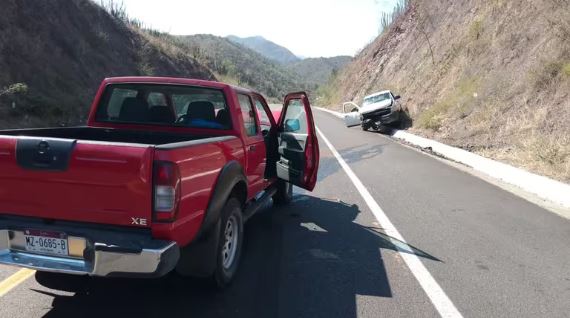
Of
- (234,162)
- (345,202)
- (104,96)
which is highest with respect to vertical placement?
(104,96)

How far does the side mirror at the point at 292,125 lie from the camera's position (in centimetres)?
696

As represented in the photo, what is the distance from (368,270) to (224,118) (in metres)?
2.12

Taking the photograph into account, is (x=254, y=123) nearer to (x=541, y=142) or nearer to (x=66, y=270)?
(x=66, y=270)

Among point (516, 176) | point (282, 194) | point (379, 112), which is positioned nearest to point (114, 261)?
point (282, 194)

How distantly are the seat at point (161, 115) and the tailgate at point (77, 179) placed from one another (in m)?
2.05

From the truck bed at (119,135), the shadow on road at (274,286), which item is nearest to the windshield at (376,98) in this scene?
the shadow on road at (274,286)

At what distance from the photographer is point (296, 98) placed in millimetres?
7000

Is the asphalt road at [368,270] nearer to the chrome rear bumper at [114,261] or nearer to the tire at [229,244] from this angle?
the tire at [229,244]

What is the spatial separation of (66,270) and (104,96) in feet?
8.77

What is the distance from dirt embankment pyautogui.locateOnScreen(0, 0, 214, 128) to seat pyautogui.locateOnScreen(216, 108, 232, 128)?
9184 mm

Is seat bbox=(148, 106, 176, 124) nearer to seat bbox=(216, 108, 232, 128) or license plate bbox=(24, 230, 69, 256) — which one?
seat bbox=(216, 108, 232, 128)

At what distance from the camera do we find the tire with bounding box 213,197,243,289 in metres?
4.39

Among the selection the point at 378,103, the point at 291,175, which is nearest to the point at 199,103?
the point at 291,175

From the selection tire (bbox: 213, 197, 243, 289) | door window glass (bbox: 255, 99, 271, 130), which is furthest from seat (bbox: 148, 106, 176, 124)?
tire (bbox: 213, 197, 243, 289)
